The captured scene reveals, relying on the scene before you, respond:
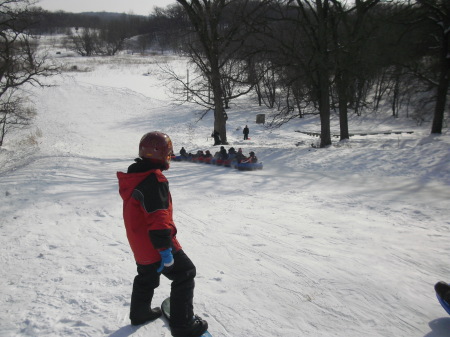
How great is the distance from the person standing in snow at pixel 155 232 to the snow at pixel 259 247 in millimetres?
312

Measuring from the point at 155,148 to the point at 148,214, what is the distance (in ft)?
1.90

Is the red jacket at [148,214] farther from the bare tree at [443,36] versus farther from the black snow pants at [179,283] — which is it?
the bare tree at [443,36]

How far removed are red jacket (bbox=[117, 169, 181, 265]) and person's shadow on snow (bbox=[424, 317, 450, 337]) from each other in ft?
8.26

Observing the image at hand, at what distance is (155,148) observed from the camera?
2.78m

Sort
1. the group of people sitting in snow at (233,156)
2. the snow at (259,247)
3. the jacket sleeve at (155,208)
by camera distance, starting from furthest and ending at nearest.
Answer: the group of people sitting in snow at (233,156) → the snow at (259,247) → the jacket sleeve at (155,208)

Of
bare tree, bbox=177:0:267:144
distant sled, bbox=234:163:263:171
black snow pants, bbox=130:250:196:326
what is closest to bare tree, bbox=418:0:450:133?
bare tree, bbox=177:0:267:144

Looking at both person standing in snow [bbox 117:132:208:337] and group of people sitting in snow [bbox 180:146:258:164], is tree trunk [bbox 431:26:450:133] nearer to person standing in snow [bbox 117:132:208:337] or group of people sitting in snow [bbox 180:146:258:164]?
group of people sitting in snow [bbox 180:146:258:164]

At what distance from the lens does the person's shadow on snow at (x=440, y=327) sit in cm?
296

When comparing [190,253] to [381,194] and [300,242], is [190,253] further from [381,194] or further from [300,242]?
[381,194]

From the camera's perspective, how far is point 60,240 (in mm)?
4941

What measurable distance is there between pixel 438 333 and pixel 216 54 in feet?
54.2

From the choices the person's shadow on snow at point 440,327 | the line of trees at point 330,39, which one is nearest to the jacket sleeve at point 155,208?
the person's shadow on snow at point 440,327

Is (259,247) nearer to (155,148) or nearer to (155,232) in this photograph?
(155,232)

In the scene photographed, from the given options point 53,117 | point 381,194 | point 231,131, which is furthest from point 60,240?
point 53,117
